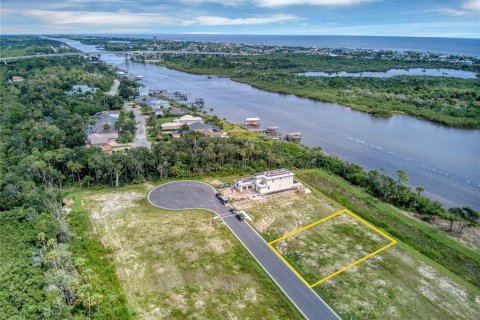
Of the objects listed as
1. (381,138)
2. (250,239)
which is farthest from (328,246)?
(381,138)

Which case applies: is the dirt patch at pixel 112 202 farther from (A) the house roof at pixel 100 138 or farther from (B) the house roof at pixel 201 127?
(B) the house roof at pixel 201 127

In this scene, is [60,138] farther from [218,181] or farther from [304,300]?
[304,300]

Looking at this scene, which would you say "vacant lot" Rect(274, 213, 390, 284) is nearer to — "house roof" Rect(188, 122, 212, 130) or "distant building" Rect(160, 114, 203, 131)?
"house roof" Rect(188, 122, 212, 130)

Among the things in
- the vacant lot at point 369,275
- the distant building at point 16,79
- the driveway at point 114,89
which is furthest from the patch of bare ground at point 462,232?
the distant building at point 16,79

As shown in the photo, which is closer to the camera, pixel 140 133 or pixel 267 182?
pixel 267 182

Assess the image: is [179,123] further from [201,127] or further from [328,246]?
[328,246]

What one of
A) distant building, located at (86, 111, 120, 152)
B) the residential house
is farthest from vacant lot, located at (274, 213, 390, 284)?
distant building, located at (86, 111, 120, 152)
